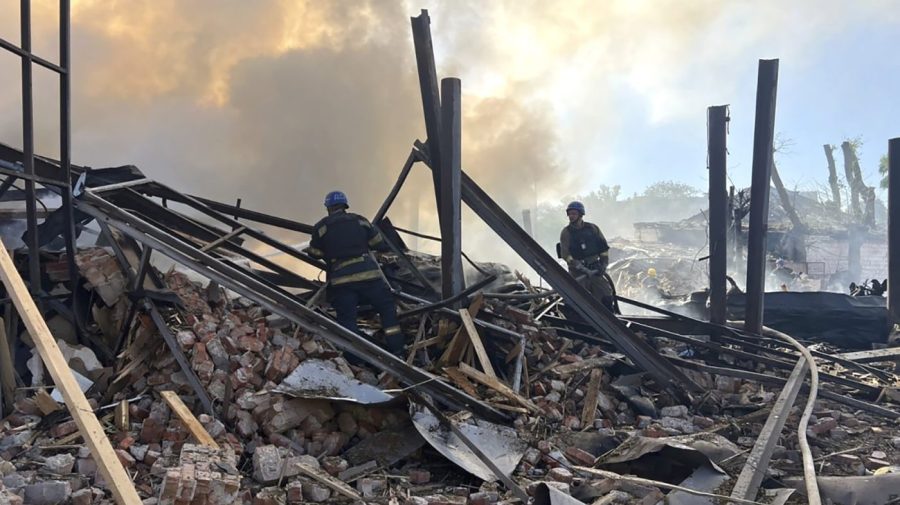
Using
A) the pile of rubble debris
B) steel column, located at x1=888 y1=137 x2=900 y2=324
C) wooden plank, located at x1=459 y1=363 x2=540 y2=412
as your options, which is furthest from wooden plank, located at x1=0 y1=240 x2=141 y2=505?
steel column, located at x1=888 y1=137 x2=900 y2=324

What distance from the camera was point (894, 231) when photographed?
9023 millimetres

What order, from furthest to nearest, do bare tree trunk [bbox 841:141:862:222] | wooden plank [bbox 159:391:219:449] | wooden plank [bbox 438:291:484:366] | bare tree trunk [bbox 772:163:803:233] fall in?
bare tree trunk [bbox 841:141:862:222] → bare tree trunk [bbox 772:163:803:233] → wooden plank [bbox 438:291:484:366] → wooden plank [bbox 159:391:219:449]

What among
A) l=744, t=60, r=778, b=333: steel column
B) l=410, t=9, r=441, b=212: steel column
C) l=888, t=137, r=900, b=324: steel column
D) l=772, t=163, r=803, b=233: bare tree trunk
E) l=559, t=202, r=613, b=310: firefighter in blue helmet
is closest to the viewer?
l=410, t=9, r=441, b=212: steel column

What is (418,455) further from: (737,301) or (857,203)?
(857,203)

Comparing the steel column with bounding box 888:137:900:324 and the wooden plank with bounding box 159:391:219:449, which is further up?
the steel column with bounding box 888:137:900:324

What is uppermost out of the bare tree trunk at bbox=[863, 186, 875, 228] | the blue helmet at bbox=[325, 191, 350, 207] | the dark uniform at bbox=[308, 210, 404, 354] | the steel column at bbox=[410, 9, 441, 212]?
the bare tree trunk at bbox=[863, 186, 875, 228]

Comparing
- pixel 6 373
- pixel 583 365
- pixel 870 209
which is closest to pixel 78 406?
pixel 6 373

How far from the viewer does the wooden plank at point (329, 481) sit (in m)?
3.75

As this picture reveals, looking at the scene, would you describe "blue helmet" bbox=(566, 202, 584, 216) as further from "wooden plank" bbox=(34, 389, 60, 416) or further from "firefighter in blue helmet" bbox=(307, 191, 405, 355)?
"wooden plank" bbox=(34, 389, 60, 416)

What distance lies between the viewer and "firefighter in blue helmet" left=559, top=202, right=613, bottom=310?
7.74 metres

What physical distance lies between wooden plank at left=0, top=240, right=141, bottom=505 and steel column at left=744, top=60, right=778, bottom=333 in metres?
6.61

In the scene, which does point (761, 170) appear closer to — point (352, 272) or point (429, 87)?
point (429, 87)

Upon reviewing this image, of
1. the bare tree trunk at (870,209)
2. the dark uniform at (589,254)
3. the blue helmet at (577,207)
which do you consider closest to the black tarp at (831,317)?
the dark uniform at (589,254)

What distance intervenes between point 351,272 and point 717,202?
4307mm
